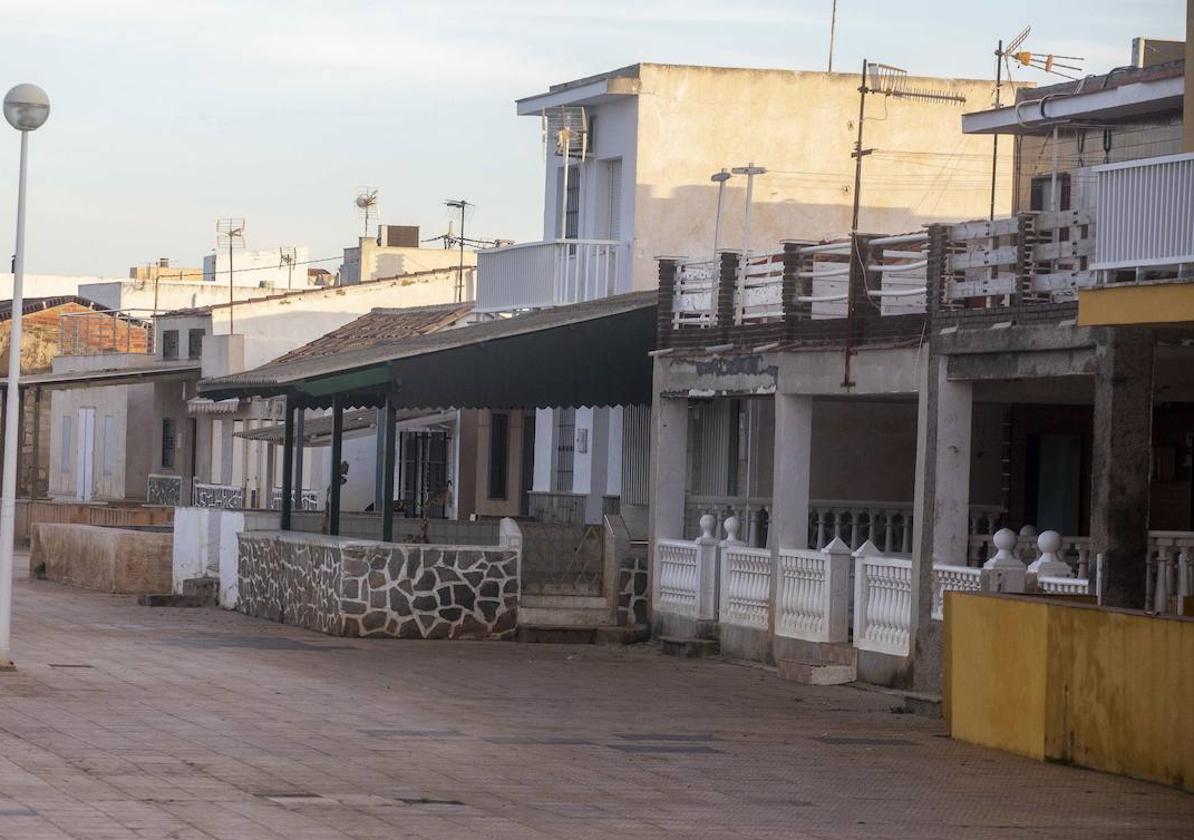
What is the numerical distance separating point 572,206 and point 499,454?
4778 mm

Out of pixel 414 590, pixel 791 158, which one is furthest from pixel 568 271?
pixel 414 590

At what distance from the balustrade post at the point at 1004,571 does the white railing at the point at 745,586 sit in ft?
15.3

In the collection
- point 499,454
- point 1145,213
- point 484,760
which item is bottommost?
point 484,760

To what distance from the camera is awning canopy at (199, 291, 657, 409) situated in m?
24.6

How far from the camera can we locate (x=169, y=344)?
2007 inches

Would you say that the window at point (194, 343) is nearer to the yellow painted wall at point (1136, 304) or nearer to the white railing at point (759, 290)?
the white railing at point (759, 290)

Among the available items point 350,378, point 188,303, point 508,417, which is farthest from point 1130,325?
point 188,303

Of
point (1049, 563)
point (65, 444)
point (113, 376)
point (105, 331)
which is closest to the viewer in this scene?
point (1049, 563)

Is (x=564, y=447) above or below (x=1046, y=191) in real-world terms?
below

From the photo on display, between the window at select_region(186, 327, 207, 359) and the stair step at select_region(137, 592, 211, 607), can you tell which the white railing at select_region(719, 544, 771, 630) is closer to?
the stair step at select_region(137, 592, 211, 607)

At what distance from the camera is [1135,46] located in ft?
92.0

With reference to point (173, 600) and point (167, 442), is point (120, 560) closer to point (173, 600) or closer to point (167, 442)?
point (173, 600)

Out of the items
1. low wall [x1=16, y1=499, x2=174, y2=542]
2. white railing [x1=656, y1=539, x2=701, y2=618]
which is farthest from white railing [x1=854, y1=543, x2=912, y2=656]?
low wall [x1=16, y1=499, x2=174, y2=542]

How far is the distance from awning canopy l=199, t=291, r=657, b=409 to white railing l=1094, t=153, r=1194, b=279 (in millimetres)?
9989
